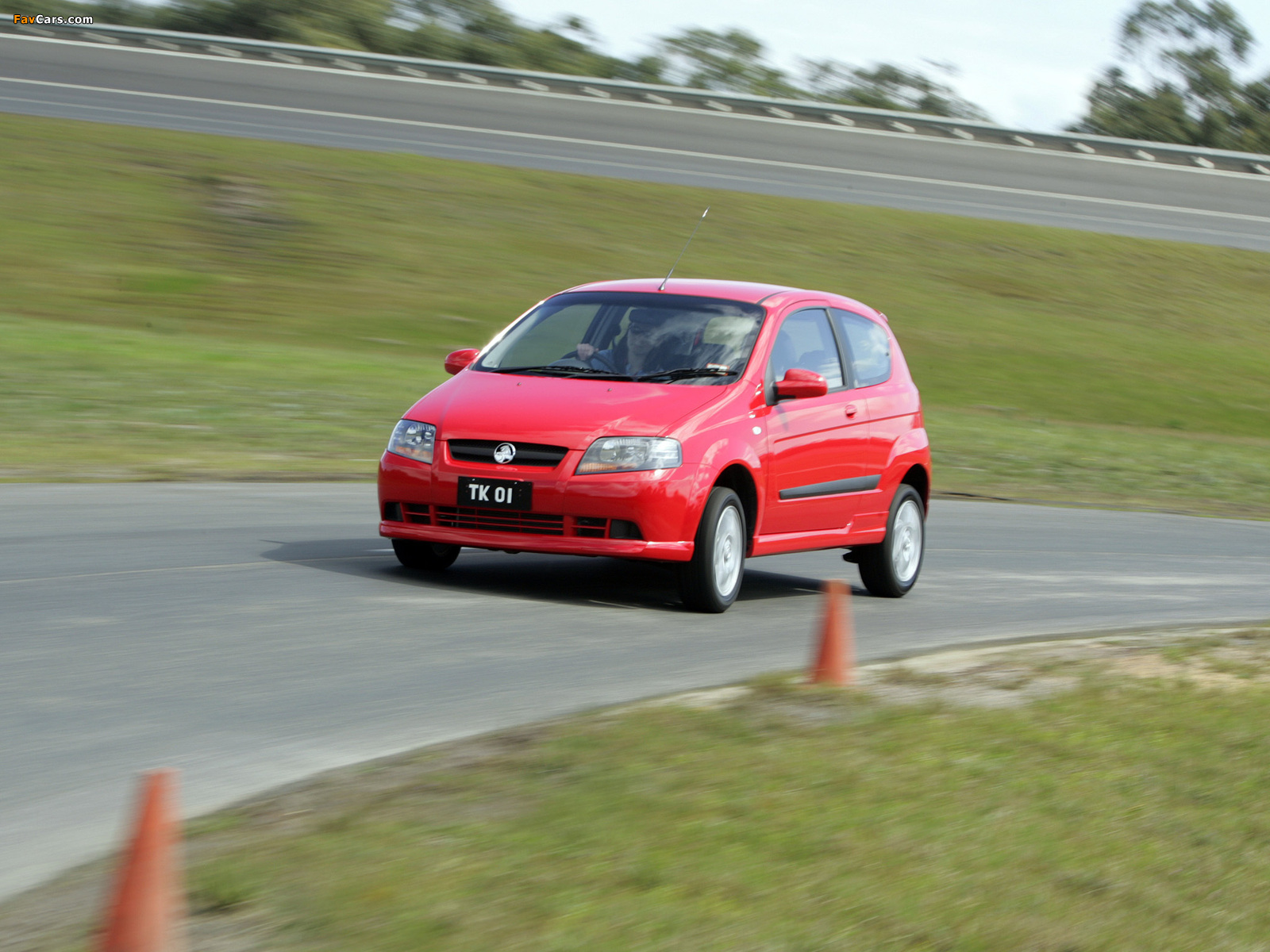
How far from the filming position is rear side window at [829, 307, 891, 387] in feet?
33.8

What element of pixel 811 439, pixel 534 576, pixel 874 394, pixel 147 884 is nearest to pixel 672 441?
pixel 811 439

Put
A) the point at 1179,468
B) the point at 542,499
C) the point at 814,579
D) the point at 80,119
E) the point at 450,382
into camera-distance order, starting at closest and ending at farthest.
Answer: the point at 542,499
the point at 450,382
the point at 814,579
the point at 1179,468
the point at 80,119

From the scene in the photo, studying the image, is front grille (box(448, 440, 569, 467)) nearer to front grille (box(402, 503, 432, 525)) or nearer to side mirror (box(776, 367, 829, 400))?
front grille (box(402, 503, 432, 525))

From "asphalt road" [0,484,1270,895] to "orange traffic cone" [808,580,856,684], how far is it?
0.45 meters

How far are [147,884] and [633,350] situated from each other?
245 inches

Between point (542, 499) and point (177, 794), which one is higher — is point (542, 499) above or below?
above

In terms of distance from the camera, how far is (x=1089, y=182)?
35.7m

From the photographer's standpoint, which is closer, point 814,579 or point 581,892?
point 581,892

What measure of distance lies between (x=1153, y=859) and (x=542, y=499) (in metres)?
4.23

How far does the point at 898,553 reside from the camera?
34.3 ft

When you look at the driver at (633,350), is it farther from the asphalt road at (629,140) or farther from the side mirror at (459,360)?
the asphalt road at (629,140)

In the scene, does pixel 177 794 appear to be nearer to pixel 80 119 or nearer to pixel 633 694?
pixel 633 694

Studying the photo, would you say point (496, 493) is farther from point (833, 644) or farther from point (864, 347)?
point (864, 347)

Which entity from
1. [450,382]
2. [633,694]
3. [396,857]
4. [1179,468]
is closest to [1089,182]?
[1179,468]
